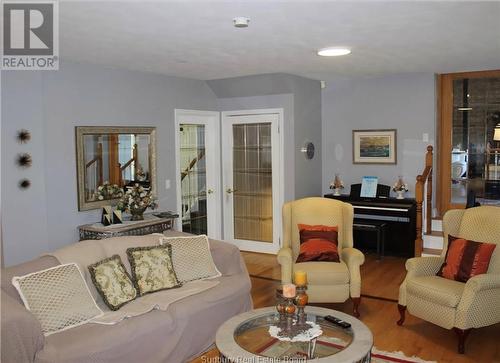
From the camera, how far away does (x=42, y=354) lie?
2762mm

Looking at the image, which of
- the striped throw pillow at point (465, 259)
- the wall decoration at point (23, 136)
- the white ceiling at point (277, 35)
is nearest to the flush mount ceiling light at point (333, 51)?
the white ceiling at point (277, 35)

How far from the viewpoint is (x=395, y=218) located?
648 cm

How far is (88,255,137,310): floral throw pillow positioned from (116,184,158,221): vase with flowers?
167 cm

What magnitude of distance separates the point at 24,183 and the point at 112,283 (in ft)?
5.64

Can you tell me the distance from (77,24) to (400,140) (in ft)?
15.6

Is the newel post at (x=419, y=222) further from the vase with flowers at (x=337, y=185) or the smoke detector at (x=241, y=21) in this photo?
the smoke detector at (x=241, y=21)

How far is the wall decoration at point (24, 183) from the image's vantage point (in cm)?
457

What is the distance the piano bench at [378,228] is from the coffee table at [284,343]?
3.26m

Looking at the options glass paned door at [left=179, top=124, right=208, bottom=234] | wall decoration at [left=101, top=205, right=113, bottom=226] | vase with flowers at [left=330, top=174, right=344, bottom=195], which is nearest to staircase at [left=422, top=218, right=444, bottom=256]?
vase with flowers at [left=330, top=174, right=344, bottom=195]

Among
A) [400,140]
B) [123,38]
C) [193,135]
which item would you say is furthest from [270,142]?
[123,38]

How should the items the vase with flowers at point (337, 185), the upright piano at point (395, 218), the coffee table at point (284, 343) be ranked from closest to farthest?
the coffee table at point (284, 343), the upright piano at point (395, 218), the vase with flowers at point (337, 185)

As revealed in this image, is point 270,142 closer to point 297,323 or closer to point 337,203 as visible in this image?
point 337,203

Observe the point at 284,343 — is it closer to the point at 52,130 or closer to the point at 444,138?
the point at 52,130

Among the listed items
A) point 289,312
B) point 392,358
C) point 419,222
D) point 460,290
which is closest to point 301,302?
point 289,312
